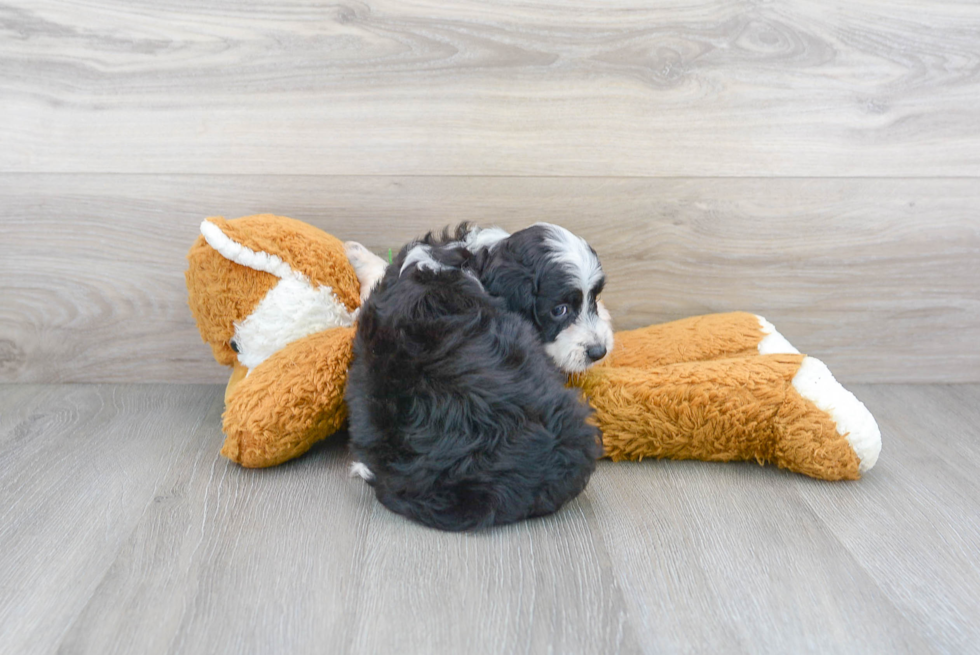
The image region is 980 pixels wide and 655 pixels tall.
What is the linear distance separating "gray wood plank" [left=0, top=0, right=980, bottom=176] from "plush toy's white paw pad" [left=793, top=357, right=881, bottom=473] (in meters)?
0.66

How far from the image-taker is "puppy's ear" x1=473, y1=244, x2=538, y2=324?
1455 millimetres

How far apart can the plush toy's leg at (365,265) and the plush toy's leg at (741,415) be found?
1.81 ft

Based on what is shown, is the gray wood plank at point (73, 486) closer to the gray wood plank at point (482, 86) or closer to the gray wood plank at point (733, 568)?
the gray wood plank at point (482, 86)

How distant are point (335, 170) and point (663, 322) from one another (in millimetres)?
975

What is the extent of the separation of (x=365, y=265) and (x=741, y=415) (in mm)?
926

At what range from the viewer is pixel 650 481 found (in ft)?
4.95

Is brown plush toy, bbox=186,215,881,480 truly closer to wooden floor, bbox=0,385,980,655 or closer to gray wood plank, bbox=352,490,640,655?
wooden floor, bbox=0,385,980,655

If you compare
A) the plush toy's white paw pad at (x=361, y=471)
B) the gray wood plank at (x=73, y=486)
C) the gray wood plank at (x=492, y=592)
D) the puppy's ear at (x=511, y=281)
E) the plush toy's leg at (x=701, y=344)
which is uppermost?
the puppy's ear at (x=511, y=281)

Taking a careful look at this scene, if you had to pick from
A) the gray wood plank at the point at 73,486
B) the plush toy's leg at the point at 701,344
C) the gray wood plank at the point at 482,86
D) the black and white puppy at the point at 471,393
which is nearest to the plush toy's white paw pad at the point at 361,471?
the black and white puppy at the point at 471,393

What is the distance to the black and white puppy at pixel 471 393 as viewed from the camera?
1264mm

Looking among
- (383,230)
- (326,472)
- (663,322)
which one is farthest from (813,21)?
Result: (326,472)

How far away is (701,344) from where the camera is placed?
1.72 meters

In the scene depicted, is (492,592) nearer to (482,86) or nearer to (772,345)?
(772,345)

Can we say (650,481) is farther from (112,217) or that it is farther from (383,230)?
(112,217)
